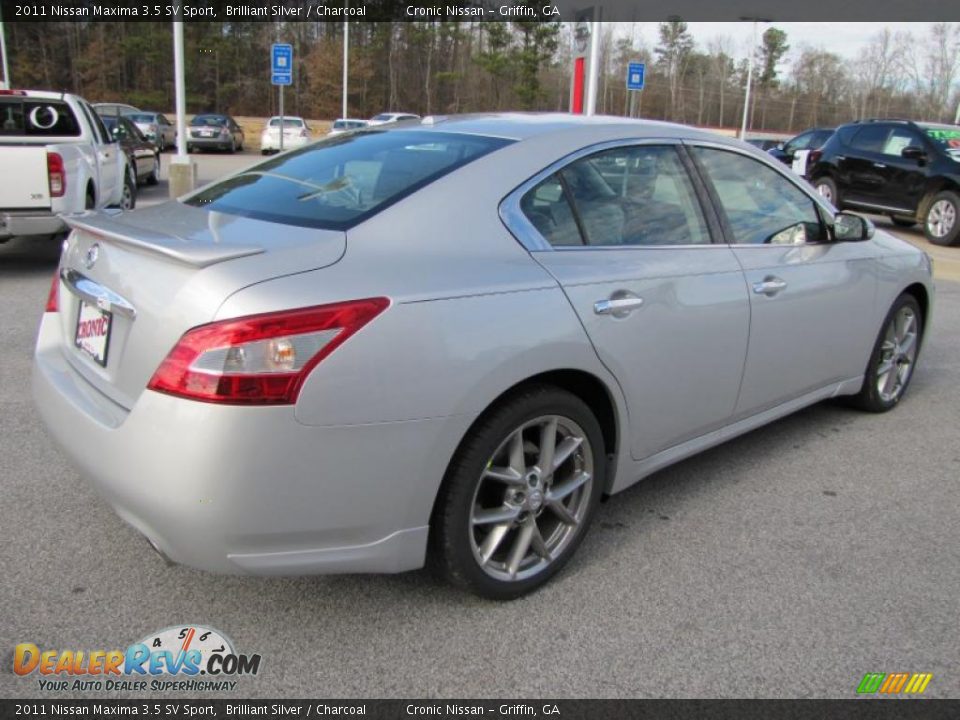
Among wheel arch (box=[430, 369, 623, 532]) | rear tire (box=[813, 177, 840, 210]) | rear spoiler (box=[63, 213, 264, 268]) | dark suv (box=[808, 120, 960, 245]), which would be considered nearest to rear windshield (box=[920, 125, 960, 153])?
dark suv (box=[808, 120, 960, 245])

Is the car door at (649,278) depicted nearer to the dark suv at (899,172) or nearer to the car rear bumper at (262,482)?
the car rear bumper at (262,482)

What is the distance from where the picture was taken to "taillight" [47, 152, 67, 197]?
7516mm

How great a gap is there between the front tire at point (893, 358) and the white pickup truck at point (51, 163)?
6135 mm

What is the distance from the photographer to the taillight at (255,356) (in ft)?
6.89

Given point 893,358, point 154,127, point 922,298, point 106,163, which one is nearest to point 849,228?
point 893,358

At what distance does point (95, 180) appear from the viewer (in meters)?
8.91

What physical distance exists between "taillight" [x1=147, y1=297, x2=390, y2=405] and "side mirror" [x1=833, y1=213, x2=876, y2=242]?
2.97 m

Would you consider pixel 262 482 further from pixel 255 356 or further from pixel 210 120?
pixel 210 120

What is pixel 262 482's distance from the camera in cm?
214

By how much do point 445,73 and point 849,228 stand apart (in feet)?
201

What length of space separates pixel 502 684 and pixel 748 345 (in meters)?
1.85

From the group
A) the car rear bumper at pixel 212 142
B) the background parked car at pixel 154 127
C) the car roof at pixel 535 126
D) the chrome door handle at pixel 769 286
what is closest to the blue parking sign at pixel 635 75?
the background parked car at pixel 154 127

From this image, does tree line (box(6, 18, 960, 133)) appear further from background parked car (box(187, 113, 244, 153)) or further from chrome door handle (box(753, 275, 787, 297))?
chrome door handle (box(753, 275, 787, 297))

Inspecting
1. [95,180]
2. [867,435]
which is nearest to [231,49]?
[95,180]
